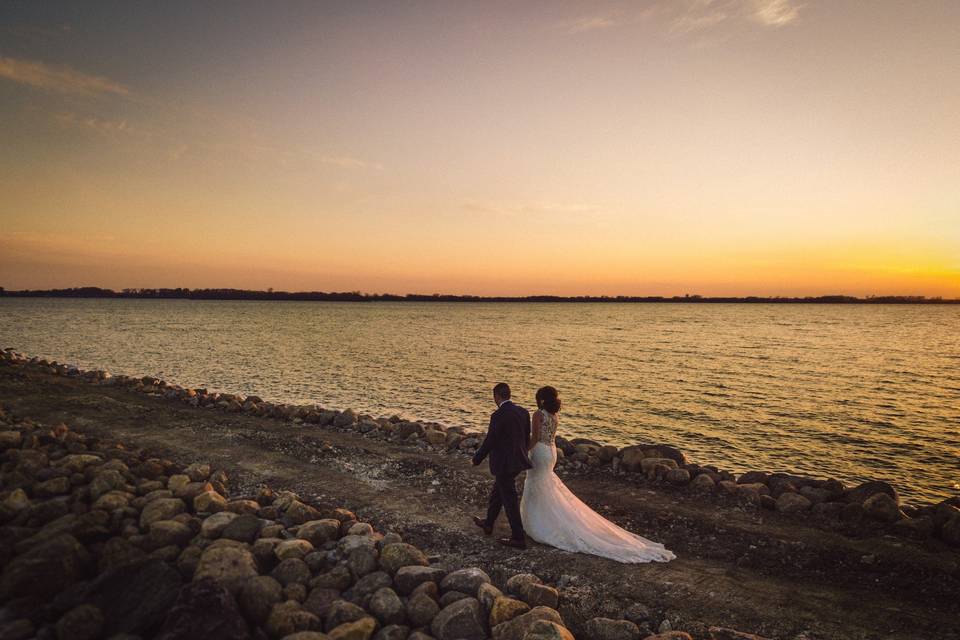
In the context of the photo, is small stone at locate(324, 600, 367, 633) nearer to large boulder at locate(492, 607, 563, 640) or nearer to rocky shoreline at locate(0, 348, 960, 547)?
large boulder at locate(492, 607, 563, 640)

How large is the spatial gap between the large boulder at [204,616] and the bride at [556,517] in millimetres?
4651

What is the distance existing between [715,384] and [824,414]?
325 inches

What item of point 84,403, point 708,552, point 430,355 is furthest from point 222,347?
point 708,552

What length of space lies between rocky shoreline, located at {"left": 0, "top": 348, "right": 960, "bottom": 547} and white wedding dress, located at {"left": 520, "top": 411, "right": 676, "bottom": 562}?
130 inches

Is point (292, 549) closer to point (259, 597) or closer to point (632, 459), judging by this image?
point (259, 597)

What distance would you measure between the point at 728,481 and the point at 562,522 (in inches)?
196

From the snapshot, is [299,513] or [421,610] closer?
[421,610]

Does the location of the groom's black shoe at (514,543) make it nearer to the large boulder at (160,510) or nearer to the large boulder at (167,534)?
the large boulder at (167,534)

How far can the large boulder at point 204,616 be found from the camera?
496cm

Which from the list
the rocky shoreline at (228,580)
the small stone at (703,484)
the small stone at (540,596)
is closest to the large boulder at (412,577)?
the rocky shoreline at (228,580)

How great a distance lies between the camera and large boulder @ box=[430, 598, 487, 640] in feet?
18.0

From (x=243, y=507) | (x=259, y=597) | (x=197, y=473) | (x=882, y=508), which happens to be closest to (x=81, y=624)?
(x=259, y=597)

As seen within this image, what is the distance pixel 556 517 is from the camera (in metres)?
8.29

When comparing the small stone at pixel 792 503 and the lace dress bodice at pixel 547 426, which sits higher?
the lace dress bodice at pixel 547 426
